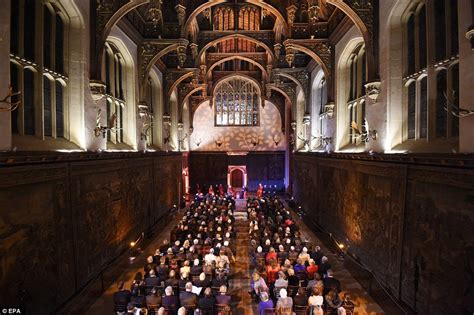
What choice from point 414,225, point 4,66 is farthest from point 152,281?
point 414,225

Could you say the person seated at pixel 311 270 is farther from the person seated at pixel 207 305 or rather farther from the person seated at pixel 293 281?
the person seated at pixel 207 305

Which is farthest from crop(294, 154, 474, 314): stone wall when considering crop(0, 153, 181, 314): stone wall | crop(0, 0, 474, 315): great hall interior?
crop(0, 153, 181, 314): stone wall

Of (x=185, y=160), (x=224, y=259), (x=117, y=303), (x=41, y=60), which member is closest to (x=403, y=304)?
(x=224, y=259)

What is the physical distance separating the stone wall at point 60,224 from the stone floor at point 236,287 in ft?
1.41

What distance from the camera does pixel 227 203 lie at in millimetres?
22594

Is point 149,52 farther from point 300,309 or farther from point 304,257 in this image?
point 300,309

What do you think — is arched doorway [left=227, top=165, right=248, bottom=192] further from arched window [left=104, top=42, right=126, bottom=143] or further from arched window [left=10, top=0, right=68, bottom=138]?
arched window [left=10, top=0, right=68, bottom=138]

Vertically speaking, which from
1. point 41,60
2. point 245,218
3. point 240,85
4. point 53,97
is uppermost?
point 240,85

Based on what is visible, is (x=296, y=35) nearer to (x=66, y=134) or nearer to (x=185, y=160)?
(x=66, y=134)

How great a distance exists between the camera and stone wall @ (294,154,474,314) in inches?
270

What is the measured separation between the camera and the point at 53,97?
1116 cm

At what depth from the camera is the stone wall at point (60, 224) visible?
23.1 feet

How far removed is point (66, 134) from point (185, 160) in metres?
21.8

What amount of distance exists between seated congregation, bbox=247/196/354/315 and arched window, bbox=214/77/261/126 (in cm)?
2094
